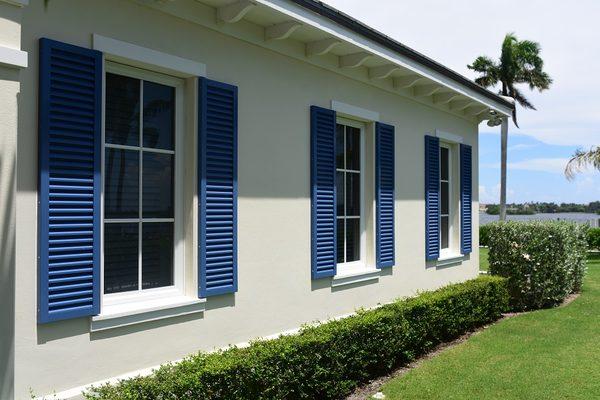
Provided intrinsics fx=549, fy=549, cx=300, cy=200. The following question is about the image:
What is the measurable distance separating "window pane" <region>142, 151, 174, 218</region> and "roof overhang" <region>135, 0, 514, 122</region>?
122 cm

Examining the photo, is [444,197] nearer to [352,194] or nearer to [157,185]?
[352,194]

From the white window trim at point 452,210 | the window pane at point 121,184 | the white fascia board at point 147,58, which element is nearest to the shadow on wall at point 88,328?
the window pane at point 121,184

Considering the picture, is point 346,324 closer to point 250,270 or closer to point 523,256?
point 250,270

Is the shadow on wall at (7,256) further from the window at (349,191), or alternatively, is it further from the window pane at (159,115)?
the window at (349,191)

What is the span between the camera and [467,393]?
211 inches

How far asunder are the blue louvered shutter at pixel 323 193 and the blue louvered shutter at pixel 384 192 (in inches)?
39.7

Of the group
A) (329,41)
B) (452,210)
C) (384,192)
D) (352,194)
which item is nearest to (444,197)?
(452,210)

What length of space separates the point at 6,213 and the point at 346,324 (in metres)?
3.43

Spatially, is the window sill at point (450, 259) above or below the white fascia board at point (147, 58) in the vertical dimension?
below

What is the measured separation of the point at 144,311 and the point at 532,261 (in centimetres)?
803

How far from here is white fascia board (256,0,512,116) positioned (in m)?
4.96

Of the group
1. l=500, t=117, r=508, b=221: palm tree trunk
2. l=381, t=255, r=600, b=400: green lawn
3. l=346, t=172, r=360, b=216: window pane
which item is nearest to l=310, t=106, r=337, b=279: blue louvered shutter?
l=346, t=172, r=360, b=216: window pane

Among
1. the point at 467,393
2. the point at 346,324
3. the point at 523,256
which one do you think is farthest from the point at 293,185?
the point at 523,256

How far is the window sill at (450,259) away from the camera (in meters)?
8.90
